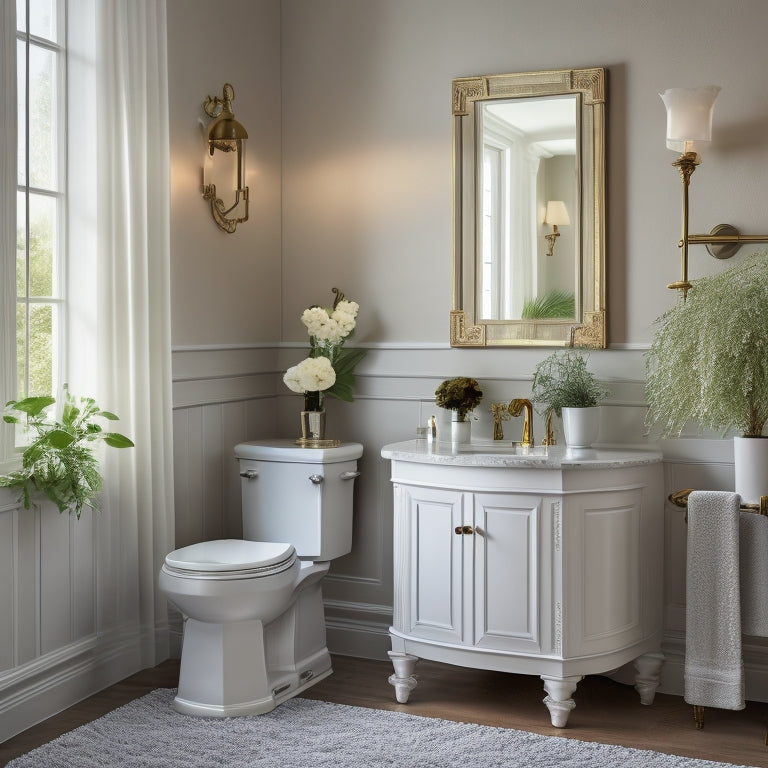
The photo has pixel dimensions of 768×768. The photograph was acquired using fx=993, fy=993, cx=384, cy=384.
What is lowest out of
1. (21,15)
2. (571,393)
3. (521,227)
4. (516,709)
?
(516,709)

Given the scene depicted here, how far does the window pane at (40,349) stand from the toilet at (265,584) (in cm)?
63

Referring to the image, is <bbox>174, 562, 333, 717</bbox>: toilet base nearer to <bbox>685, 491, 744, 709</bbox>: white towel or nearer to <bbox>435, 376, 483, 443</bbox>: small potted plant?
<bbox>435, 376, 483, 443</bbox>: small potted plant

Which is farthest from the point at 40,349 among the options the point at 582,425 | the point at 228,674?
the point at 582,425

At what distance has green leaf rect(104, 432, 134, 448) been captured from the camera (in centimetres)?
289

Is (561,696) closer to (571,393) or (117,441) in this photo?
(571,393)

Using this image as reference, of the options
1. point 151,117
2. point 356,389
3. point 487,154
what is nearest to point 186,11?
point 151,117

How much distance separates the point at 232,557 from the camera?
9.73 ft

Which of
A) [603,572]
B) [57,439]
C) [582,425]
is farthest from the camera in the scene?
[582,425]

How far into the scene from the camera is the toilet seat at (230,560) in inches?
112

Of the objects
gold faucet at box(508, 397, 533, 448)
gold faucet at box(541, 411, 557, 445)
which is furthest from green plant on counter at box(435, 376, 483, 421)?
gold faucet at box(541, 411, 557, 445)

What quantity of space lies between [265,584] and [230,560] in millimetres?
127

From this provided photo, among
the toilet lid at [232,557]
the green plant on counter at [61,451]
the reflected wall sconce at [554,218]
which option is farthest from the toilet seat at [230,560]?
the reflected wall sconce at [554,218]

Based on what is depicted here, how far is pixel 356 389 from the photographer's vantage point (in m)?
3.68

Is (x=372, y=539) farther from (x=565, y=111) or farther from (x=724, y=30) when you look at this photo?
(x=724, y=30)
